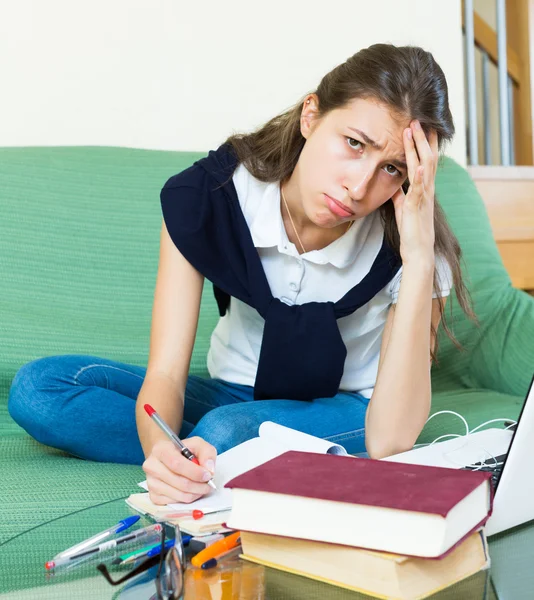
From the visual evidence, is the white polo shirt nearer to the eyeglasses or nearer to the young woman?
the young woman

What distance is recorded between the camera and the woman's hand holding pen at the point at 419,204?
1189mm

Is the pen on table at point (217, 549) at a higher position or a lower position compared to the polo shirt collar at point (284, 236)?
lower

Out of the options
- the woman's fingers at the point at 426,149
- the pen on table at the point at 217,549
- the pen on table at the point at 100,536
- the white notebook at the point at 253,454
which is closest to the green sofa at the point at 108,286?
the woman's fingers at the point at 426,149

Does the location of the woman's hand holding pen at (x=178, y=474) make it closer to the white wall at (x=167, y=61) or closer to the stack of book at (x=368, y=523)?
the stack of book at (x=368, y=523)

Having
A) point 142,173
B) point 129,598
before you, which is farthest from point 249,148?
point 129,598

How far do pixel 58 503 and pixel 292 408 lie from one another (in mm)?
407

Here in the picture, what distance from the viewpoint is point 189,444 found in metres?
0.87

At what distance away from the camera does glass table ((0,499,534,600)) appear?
615 mm

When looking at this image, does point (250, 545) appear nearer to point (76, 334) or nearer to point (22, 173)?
point (76, 334)

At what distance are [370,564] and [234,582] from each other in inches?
4.5

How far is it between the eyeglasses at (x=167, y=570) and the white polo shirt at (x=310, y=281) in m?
0.74

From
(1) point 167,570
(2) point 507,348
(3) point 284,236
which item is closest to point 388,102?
(3) point 284,236

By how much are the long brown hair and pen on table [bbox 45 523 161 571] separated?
0.72 m

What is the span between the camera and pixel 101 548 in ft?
2.35
